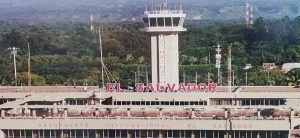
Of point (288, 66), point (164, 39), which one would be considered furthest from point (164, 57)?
point (288, 66)

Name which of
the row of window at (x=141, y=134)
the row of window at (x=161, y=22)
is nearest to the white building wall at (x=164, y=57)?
the row of window at (x=161, y=22)

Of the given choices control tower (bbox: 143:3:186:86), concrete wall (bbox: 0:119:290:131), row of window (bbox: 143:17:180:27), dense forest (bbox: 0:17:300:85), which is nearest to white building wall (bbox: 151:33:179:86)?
control tower (bbox: 143:3:186:86)

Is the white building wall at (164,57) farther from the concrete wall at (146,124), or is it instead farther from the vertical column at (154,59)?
the concrete wall at (146,124)

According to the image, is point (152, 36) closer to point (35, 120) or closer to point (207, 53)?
point (35, 120)

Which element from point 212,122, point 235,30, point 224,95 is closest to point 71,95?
point 224,95

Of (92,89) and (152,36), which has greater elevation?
(152,36)
